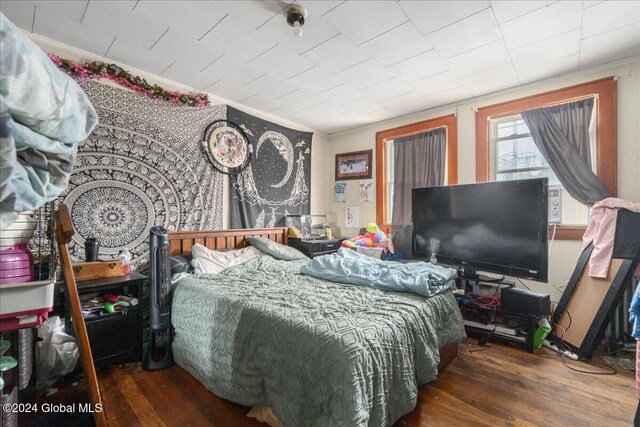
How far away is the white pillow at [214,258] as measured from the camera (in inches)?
98.4

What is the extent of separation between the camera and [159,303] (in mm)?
2059

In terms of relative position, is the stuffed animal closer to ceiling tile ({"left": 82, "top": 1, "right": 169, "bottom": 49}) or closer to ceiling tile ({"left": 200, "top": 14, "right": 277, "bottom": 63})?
ceiling tile ({"left": 200, "top": 14, "right": 277, "bottom": 63})

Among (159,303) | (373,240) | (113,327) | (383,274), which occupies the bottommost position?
(113,327)

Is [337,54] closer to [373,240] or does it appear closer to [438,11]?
[438,11]

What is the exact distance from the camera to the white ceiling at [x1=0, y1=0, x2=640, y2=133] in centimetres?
182

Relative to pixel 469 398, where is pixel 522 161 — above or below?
above

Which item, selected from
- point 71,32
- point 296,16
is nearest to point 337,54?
point 296,16

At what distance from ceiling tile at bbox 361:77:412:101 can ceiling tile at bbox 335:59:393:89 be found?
0.28 ft

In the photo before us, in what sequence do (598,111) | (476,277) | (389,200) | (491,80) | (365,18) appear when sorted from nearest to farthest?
1. (365,18)
2. (598,111)
3. (476,277)
4. (491,80)
5. (389,200)

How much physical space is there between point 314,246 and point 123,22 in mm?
2718

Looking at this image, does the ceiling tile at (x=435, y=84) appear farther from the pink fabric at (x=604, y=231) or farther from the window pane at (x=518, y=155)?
the pink fabric at (x=604, y=231)

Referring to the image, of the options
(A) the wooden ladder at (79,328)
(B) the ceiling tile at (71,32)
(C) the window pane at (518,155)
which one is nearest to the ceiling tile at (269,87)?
(B) the ceiling tile at (71,32)

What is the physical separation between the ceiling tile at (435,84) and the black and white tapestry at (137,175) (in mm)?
2262

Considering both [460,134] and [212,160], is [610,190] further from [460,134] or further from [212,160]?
[212,160]
